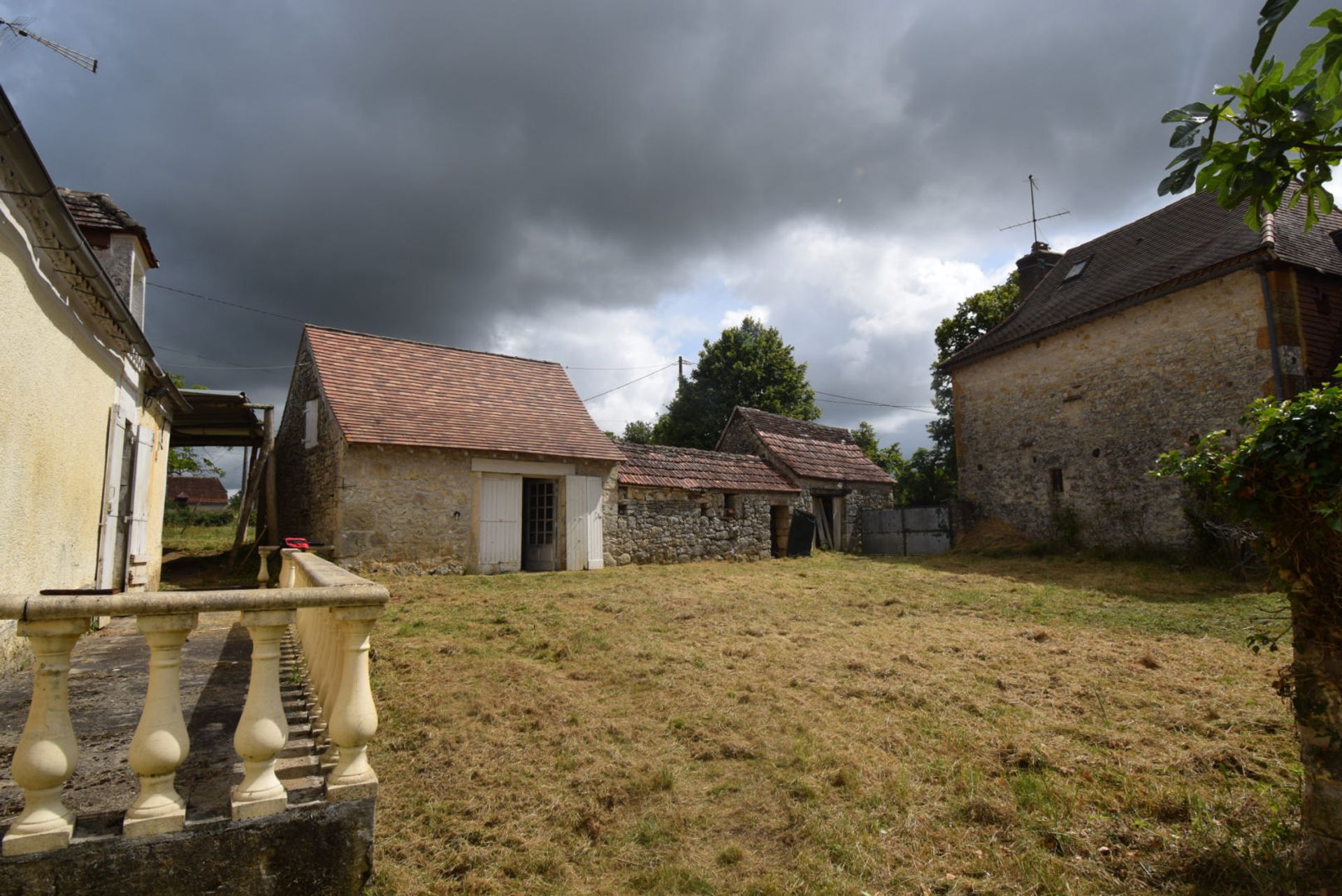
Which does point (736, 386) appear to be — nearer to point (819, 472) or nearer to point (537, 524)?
point (819, 472)

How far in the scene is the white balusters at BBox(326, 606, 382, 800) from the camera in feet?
7.66

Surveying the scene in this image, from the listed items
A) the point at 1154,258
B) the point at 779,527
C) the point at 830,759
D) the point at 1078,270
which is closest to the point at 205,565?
the point at 779,527

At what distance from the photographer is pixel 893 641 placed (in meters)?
6.87

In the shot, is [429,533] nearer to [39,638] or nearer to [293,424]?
[293,424]

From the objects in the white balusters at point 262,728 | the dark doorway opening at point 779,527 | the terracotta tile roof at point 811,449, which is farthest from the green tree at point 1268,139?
the terracotta tile roof at point 811,449

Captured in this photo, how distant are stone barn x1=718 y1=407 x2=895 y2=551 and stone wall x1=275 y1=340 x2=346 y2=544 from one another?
11.2 metres

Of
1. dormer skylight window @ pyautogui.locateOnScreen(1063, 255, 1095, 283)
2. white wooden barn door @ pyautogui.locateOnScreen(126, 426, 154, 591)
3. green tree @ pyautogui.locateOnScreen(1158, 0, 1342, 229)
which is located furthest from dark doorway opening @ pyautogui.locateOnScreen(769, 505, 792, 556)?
green tree @ pyautogui.locateOnScreen(1158, 0, 1342, 229)

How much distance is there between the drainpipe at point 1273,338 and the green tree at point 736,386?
20267 millimetres

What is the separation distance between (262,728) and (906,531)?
18.8 meters

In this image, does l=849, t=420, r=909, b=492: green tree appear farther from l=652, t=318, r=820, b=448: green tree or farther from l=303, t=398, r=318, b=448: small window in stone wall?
l=303, t=398, r=318, b=448: small window in stone wall

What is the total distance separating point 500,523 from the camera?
13.5 meters

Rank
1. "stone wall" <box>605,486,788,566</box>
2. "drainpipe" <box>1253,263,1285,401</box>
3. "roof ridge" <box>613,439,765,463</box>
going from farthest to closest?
"roof ridge" <box>613,439,765,463</box> < "stone wall" <box>605,486,788,566</box> < "drainpipe" <box>1253,263,1285,401</box>

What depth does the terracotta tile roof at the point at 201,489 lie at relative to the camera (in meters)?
46.5

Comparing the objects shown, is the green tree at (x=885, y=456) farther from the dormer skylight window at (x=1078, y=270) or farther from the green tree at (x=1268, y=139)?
the green tree at (x=1268, y=139)
